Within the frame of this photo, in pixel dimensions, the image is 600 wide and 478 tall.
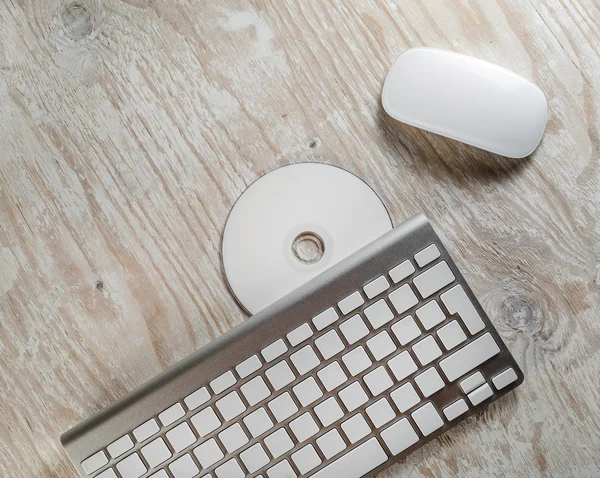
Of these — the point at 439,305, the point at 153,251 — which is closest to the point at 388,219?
the point at 439,305

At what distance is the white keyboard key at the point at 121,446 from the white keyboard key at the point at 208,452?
5cm

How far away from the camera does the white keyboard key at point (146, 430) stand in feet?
1.50

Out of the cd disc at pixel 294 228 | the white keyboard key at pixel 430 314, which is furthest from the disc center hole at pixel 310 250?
the white keyboard key at pixel 430 314

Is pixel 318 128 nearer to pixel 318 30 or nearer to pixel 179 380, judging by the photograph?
pixel 318 30

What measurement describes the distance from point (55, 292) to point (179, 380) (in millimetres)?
161

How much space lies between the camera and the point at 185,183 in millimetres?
534

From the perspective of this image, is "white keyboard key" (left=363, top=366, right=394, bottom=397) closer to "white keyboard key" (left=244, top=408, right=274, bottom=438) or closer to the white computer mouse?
"white keyboard key" (left=244, top=408, right=274, bottom=438)

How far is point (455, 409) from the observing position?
453 mm

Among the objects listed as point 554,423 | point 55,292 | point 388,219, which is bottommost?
point 554,423

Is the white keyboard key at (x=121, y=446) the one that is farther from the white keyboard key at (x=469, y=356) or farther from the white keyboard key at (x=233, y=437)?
the white keyboard key at (x=469, y=356)

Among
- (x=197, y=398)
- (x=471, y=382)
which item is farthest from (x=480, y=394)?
(x=197, y=398)

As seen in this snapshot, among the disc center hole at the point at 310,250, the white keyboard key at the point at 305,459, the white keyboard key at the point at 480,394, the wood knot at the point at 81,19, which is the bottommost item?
the white keyboard key at the point at 480,394

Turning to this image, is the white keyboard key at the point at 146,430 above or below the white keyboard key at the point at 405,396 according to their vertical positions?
above

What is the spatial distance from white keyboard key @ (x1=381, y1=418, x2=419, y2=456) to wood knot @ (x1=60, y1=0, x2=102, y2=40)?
428 millimetres
